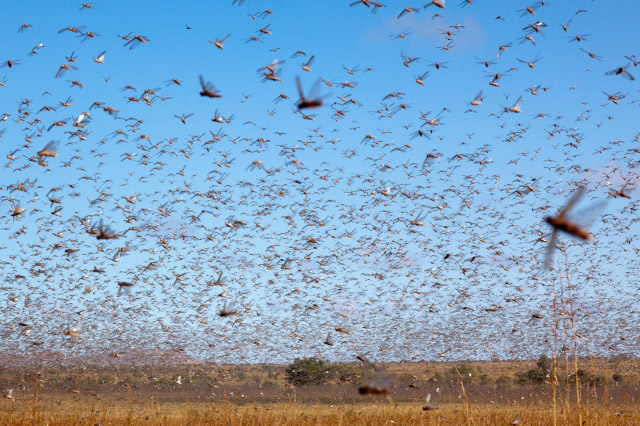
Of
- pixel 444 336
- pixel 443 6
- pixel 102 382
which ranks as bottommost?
pixel 102 382

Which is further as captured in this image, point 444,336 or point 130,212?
point 444,336

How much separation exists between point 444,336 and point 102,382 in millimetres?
24514

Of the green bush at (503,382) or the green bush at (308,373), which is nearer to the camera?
the green bush at (308,373)

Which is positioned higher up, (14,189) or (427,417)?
(14,189)

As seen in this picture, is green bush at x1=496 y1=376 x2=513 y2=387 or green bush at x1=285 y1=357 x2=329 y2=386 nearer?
green bush at x1=285 y1=357 x2=329 y2=386

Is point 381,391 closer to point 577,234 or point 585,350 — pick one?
point 577,234

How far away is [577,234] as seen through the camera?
2602 millimetres

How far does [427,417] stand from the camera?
13.0 metres

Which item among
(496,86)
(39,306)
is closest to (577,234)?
(496,86)

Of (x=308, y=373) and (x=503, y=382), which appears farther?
(x=503, y=382)

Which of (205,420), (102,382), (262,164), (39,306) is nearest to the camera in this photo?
(205,420)

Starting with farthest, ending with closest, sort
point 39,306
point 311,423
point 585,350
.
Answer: point 39,306, point 311,423, point 585,350

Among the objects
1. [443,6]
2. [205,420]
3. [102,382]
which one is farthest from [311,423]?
[102,382]

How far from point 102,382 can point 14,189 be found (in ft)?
110
